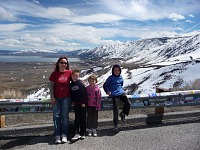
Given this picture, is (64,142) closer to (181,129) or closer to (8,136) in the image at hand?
(8,136)

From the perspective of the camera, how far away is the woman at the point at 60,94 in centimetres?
550

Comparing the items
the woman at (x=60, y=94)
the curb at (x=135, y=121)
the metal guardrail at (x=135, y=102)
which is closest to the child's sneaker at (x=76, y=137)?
the woman at (x=60, y=94)

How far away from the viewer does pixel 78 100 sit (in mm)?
5629

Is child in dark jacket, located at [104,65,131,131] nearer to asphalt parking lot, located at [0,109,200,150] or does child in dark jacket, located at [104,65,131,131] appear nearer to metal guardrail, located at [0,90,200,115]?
metal guardrail, located at [0,90,200,115]

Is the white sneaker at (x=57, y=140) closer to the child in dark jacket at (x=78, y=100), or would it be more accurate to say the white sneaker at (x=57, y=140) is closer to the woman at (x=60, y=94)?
the woman at (x=60, y=94)

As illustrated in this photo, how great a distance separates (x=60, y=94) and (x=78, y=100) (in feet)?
1.41

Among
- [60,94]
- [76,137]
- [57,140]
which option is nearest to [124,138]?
[76,137]

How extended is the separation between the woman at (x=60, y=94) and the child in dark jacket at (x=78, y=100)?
121mm

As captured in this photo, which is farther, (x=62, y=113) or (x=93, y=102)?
(x=93, y=102)

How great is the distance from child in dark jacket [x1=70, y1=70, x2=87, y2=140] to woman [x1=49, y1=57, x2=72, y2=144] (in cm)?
12

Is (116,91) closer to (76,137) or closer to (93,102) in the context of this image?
(93,102)

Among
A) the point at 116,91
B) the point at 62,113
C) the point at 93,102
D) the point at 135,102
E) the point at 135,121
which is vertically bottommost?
the point at 135,121

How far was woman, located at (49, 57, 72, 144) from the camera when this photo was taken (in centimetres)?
550

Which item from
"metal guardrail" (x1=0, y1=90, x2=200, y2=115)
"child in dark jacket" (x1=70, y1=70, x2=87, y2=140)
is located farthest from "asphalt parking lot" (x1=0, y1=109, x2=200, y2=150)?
"metal guardrail" (x1=0, y1=90, x2=200, y2=115)
